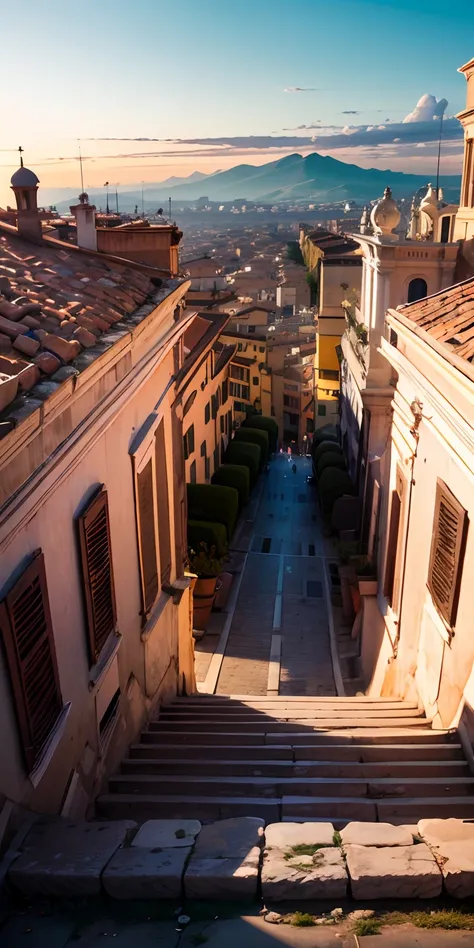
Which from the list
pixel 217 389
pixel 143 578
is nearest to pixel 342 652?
pixel 143 578

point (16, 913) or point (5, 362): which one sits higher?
point (5, 362)

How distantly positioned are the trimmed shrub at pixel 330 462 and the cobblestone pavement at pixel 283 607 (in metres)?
1.57

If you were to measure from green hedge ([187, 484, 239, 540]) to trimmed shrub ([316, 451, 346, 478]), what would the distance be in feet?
27.6

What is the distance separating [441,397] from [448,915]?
204 inches

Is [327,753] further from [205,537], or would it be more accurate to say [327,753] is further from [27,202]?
[205,537]

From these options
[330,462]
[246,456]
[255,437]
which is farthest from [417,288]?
[255,437]

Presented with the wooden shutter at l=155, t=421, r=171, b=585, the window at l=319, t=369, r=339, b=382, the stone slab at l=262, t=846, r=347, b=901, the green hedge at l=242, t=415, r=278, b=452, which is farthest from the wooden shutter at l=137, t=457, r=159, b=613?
the window at l=319, t=369, r=339, b=382

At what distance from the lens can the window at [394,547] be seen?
473 inches

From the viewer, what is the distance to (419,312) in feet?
35.9

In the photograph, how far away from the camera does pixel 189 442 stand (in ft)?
78.7

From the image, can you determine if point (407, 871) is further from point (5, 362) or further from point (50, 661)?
point (5, 362)

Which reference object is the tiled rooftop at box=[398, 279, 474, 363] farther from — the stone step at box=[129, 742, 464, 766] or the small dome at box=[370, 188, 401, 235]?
the small dome at box=[370, 188, 401, 235]

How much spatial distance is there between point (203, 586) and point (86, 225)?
946cm

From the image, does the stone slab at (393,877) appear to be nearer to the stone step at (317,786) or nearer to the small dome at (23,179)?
the stone step at (317,786)
